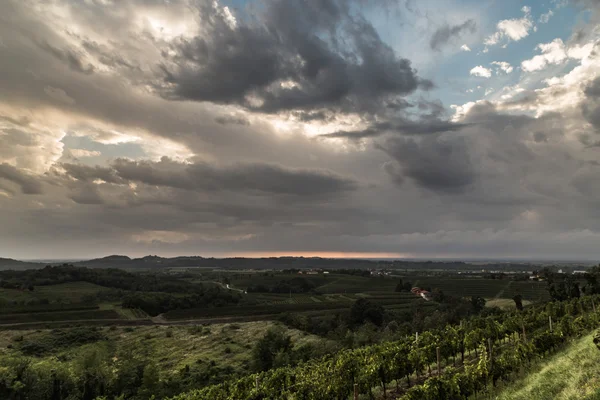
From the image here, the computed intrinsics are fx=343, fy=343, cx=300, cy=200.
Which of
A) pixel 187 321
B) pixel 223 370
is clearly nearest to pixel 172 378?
pixel 223 370

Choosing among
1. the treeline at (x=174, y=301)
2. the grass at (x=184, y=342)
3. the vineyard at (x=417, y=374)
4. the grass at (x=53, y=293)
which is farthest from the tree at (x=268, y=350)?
the grass at (x=53, y=293)

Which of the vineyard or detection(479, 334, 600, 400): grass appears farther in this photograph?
the vineyard

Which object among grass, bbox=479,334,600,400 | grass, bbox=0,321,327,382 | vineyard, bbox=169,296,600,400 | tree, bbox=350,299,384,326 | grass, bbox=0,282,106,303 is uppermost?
grass, bbox=479,334,600,400

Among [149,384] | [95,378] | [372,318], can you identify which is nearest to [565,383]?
[149,384]

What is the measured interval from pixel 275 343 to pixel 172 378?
22.6 m

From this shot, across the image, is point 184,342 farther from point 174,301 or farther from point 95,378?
point 174,301

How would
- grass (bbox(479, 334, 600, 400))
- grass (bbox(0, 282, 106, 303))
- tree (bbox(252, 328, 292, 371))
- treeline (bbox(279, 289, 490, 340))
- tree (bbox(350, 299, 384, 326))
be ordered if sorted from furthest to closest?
grass (bbox(0, 282, 106, 303)) < tree (bbox(350, 299, 384, 326)) < treeline (bbox(279, 289, 490, 340)) < tree (bbox(252, 328, 292, 371)) < grass (bbox(479, 334, 600, 400))

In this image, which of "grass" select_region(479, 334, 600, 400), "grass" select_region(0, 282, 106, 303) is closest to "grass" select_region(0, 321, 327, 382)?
"grass" select_region(0, 282, 106, 303)

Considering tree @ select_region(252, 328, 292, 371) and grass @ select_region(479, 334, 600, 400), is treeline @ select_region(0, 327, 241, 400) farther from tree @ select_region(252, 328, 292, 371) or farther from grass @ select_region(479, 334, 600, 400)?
grass @ select_region(479, 334, 600, 400)

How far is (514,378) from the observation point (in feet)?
76.5

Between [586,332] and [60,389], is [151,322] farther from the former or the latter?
[586,332]

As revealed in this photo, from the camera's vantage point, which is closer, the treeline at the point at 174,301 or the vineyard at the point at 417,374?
the vineyard at the point at 417,374

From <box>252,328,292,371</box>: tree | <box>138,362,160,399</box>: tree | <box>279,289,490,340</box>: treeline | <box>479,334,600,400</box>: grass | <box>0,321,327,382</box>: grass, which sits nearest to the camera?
<box>479,334,600,400</box>: grass

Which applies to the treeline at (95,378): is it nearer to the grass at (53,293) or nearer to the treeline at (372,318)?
the treeline at (372,318)
